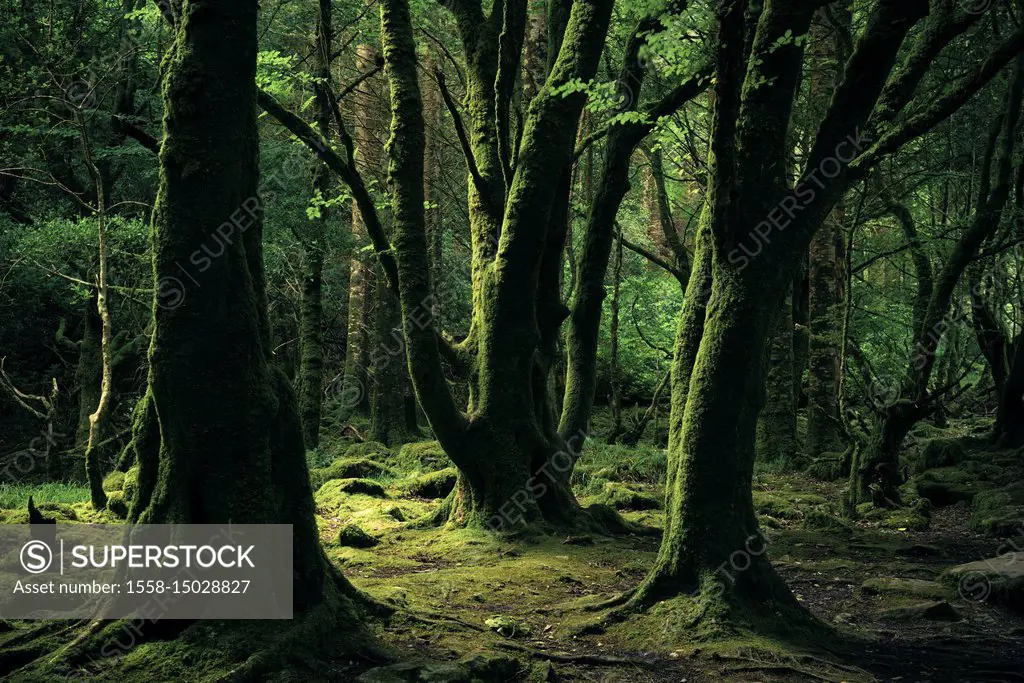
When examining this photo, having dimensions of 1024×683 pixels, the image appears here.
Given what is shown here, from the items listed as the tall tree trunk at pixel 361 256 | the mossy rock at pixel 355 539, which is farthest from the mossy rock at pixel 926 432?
the mossy rock at pixel 355 539

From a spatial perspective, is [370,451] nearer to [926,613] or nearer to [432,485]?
[432,485]

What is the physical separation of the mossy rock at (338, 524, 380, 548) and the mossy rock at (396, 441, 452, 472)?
17.3 ft

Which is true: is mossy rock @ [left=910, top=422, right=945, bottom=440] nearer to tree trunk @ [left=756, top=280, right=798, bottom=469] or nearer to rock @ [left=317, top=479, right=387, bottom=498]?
tree trunk @ [left=756, top=280, right=798, bottom=469]

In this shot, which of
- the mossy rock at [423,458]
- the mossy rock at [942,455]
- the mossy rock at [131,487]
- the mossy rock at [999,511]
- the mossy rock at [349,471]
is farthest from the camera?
the mossy rock at [423,458]

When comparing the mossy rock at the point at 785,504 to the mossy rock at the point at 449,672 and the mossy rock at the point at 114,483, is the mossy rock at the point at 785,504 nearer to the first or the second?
the mossy rock at the point at 449,672

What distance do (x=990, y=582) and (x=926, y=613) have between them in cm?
101

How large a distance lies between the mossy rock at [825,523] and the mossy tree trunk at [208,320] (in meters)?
7.50

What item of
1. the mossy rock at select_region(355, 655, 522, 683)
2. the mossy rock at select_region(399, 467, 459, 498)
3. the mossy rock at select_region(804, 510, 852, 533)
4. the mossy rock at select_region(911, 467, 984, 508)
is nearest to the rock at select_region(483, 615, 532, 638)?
the mossy rock at select_region(355, 655, 522, 683)

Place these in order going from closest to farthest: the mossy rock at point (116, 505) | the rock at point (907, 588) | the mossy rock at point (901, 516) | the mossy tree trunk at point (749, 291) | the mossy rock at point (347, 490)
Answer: the mossy tree trunk at point (749, 291) < the rock at point (907, 588) < the mossy rock at point (116, 505) < the mossy rock at point (901, 516) < the mossy rock at point (347, 490)

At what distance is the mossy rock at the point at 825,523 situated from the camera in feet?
34.8

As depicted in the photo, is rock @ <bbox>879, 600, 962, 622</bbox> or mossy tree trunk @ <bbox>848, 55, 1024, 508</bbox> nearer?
rock @ <bbox>879, 600, 962, 622</bbox>

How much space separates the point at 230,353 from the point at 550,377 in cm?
579

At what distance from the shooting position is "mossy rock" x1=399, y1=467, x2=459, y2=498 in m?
13.0

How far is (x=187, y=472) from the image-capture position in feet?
16.8
